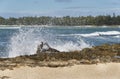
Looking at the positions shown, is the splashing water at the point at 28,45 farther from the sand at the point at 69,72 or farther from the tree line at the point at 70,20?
the tree line at the point at 70,20

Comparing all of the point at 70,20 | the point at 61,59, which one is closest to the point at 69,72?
the point at 61,59

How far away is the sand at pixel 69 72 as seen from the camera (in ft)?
39.1

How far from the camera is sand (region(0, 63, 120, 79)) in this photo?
39.1ft

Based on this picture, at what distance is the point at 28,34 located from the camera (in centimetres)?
2356

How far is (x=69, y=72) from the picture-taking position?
40.7 feet

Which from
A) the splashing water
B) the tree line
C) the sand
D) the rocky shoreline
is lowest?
the tree line

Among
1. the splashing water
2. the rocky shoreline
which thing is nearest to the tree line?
the splashing water

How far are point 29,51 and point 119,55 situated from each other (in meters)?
5.51

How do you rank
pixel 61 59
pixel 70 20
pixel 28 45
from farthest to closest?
pixel 70 20
pixel 28 45
pixel 61 59

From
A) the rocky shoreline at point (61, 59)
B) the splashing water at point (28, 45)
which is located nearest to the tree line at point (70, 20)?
the splashing water at point (28, 45)

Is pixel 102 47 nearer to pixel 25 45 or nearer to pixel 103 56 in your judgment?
pixel 103 56

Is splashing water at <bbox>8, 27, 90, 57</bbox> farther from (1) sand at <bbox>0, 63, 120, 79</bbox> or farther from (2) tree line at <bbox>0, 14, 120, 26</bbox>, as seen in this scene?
(2) tree line at <bbox>0, 14, 120, 26</bbox>

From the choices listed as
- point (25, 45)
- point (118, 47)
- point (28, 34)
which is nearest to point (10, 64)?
point (118, 47)

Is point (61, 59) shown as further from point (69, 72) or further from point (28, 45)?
point (28, 45)
